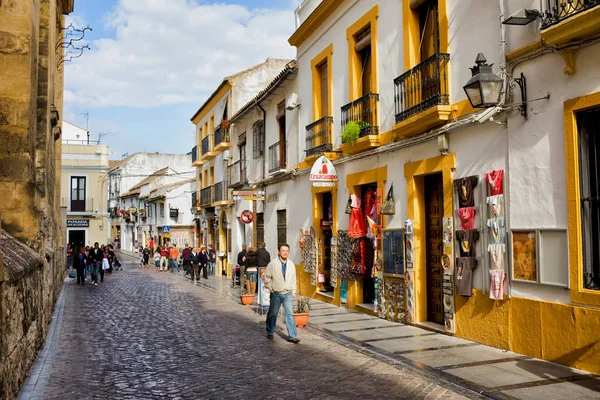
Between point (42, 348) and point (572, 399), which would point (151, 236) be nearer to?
point (42, 348)

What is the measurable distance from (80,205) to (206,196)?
1538cm

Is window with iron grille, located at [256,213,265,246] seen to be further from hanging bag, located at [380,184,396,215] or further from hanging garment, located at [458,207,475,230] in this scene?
hanging garment, located at [458,207,475,230]

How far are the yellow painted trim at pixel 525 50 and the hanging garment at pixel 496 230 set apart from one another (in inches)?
89.8

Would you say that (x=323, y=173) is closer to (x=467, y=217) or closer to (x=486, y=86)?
(x=467, y=217)

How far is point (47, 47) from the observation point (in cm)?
1302

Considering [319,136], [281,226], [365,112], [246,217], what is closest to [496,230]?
[365,112]

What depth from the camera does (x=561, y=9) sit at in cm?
709

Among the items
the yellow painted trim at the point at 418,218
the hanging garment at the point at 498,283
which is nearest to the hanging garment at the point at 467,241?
the hanging garment at the point at 498,283

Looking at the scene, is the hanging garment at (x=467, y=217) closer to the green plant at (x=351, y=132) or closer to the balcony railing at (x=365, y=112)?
the balcony railing at (x=365, y=112)

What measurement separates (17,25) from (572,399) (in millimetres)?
9317

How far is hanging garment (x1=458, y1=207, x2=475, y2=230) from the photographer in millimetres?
9023

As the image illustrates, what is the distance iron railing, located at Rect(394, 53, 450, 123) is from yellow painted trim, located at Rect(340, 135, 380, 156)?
1023mm

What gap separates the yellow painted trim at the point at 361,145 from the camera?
12.3 metres

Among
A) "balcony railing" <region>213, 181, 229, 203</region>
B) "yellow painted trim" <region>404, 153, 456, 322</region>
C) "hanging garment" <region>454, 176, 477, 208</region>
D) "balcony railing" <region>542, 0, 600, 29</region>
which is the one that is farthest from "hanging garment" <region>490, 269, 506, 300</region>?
"balcony railing" <region>213, 181, 229, 203</region>
